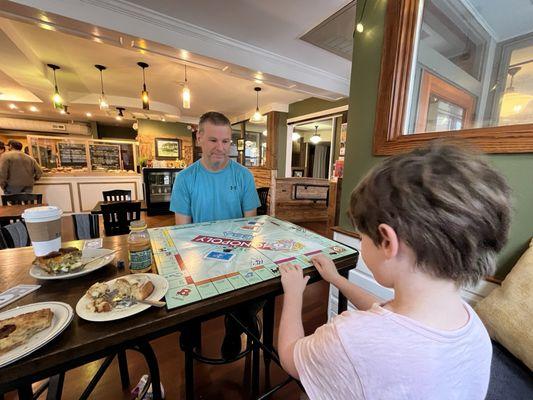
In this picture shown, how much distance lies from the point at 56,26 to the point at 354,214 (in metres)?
3.00

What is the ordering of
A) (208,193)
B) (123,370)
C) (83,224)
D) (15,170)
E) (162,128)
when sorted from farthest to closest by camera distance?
(162,128)
(15,170)
(83,224)
(208,193)
(123,370)

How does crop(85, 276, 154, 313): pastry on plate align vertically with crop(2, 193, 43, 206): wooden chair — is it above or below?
above

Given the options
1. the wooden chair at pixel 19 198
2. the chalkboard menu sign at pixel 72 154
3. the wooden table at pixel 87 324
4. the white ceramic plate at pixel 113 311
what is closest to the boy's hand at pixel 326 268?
the wooden table at pixel 87 324

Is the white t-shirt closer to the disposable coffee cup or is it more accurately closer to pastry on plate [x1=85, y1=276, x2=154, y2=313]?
pastry on plate [x1=85, y1=276, x2=154, y2=313]

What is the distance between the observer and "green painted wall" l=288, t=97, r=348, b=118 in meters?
4.34

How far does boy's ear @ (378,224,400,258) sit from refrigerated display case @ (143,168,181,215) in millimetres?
5260

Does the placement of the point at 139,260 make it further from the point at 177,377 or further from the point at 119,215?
the point at 119,215

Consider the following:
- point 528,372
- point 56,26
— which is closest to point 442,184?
point 528,372

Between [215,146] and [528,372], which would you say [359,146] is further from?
[528,372]

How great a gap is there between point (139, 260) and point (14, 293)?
0.32 metres

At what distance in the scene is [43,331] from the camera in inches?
19.5

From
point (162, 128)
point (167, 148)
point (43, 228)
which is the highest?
point (162, 128)

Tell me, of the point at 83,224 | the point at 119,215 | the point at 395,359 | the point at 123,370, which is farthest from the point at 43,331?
the point at 119,215

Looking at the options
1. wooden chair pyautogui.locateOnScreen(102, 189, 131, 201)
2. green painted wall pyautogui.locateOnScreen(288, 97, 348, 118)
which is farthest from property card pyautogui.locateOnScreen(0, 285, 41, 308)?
green painted wall pyautogui.locateOnScreen(288, 97, 348, 118)
